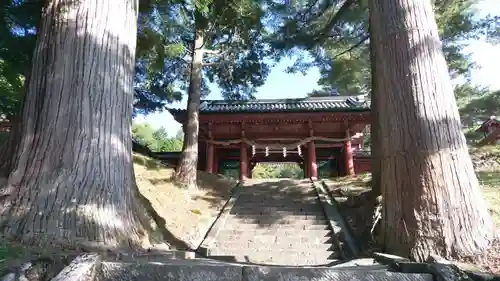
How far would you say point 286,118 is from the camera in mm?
12219

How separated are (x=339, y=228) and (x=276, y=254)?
1.40 m

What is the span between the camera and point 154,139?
3769cm

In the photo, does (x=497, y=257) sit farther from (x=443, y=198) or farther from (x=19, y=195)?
(x=19, y=195)

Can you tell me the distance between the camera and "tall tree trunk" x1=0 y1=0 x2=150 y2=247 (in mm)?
2812

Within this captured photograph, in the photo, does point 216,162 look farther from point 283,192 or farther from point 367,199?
point 367,199

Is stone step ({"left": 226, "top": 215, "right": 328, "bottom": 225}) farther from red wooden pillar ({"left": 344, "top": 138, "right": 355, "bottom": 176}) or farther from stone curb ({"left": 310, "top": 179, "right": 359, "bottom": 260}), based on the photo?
red wooden pillar ({"left": 344, "top": 138, "right": 355, "bottom": 176})

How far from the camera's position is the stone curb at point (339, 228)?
5.30 m

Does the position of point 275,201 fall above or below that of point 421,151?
below

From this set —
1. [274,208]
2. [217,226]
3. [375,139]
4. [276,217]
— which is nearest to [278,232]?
[276,217]

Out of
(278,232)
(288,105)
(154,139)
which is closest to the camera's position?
(278,232)

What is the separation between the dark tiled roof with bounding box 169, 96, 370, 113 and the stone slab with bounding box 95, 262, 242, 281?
10012 mm

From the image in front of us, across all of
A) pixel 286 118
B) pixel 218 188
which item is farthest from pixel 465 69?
pixel 218 188

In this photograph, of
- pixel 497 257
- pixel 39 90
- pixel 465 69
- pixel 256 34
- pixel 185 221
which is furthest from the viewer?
pixel 465 69

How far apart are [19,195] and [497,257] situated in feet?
13.1
